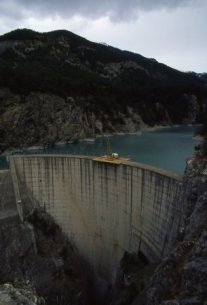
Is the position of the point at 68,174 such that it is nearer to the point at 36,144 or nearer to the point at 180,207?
the point at 180,207

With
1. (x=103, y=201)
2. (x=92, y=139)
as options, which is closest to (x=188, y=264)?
(x=103, y=201)

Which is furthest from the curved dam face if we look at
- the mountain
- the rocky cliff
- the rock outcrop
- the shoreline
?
the mountain

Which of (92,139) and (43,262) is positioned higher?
(92,139)

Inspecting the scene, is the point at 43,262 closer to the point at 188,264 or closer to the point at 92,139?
the point at 188,264

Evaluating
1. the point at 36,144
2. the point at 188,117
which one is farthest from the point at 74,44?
the point at 36,144

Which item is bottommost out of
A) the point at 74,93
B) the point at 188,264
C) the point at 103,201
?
the point at 103,201

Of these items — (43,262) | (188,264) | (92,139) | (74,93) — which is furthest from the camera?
(74,93)
